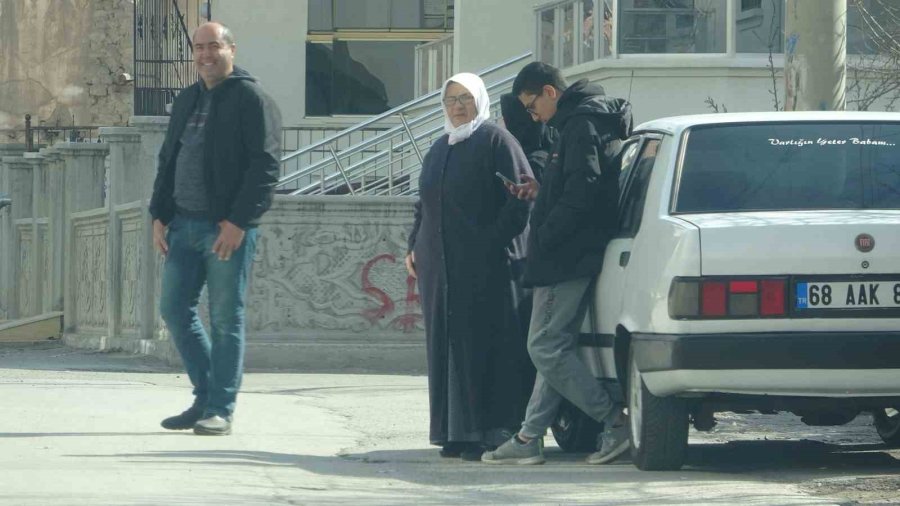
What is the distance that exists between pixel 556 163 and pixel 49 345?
42.9ft

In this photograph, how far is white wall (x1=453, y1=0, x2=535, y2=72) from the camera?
21094 mm

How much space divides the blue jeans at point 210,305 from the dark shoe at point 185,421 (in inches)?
1.6

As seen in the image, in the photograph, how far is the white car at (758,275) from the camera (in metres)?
6.59

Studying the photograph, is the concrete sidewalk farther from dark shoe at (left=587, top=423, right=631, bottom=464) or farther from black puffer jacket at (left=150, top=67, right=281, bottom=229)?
black puffer jacket at (left=150, top=67, right=281, bottom=229)

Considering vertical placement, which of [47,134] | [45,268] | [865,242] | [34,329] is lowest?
[34,329]

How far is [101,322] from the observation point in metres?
17.9

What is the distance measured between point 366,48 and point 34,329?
13.5 metres

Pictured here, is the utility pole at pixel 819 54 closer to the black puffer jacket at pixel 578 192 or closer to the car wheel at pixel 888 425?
the car wheel at pixel 888 425

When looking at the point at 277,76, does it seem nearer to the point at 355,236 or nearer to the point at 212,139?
the point at 355,236

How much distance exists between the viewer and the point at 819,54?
29.2ft

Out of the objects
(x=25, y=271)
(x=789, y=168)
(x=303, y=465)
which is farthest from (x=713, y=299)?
(x=25, y=271)

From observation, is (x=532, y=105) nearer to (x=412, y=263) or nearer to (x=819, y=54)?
(x=412, y=263)

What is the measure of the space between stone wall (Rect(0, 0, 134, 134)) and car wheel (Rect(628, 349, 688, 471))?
35.0 meters

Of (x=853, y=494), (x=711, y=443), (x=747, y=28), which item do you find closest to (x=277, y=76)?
(x=747, y=28)
